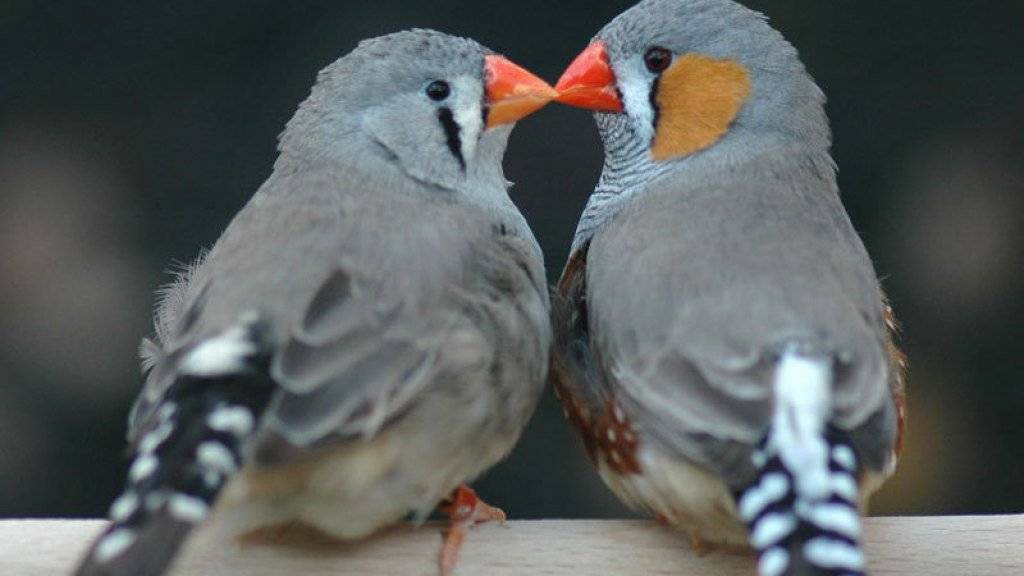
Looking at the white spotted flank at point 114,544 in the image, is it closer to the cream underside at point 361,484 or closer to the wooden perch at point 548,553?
the cream underside at point 361,484

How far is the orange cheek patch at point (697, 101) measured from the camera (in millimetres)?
2145

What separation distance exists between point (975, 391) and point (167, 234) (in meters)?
1.48

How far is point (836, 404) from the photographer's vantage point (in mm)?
1660

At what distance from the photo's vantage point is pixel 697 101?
216cm

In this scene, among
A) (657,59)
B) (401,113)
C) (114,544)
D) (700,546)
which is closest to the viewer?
(114,544)

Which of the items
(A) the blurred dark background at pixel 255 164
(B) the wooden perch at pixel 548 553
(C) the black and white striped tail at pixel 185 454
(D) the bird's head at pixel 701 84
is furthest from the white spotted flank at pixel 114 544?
(A) the blurred dark background at pixel 255 164

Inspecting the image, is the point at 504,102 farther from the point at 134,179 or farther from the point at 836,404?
the point at 134,179

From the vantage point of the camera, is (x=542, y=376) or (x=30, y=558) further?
(x=542, y=376)

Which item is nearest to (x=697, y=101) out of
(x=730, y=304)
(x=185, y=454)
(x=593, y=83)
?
(x=593, y=83)

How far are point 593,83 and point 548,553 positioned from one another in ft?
2.22

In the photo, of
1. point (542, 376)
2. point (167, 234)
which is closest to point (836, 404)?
point (542, 376)

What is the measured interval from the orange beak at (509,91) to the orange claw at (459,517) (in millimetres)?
464

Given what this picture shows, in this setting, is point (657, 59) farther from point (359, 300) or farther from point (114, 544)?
point (114, 544)

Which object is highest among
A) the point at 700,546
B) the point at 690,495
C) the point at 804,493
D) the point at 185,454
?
the point at 185,454
